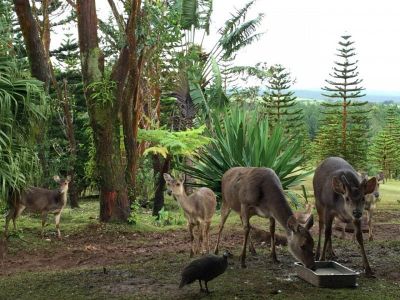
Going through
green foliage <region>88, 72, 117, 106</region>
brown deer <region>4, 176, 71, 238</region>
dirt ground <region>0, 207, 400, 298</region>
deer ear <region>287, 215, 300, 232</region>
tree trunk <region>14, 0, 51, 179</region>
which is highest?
tree trunk <region>14, 0, 51, 179</region>

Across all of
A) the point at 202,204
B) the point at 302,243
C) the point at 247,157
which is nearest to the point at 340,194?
the point at 302,243

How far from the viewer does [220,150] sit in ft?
40.1

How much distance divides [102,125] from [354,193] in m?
6.21

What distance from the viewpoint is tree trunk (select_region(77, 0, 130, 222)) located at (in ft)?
36.0

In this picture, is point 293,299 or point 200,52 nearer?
point 293,299

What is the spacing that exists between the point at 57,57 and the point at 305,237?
28.0m

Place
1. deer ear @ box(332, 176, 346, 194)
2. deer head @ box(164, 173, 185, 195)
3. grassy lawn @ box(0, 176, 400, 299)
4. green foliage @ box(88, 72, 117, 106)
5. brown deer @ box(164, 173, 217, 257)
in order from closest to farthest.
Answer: grassy lawn @ box(0, 176, 400, 299) < deer ear @ box(332, 176, 346, 194) < brown deer @ box(164, 173, 217, 257) < deer head @ box(164, 173, 185, 195) < green foliage @ box(88, 72, 117, 106)

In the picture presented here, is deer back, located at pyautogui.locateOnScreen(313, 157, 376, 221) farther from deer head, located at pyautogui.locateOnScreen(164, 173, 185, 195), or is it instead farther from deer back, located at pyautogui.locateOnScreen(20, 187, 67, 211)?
deer back, located at pyautogui.locateOnScreen(20, 187, 67, 211)

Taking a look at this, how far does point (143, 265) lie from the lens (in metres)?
7.52

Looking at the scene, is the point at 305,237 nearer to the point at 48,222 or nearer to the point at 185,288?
the point at 185,288

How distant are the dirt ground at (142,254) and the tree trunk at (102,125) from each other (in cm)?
57

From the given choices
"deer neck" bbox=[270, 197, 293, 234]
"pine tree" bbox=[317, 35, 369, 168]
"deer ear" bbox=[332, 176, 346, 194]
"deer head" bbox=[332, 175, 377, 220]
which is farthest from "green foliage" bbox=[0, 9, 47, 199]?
"pine tree" bbox=[317, 35, 369, 168]

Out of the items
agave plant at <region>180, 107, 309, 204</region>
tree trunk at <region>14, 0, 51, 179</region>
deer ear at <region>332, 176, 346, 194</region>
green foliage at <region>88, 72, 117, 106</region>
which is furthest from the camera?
agave plant at <region>180, 107, 309, 204</region>

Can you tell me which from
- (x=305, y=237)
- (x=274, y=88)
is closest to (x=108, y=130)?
(x=305, y=237)
